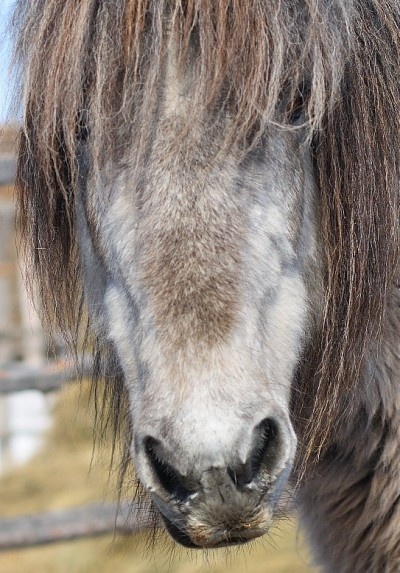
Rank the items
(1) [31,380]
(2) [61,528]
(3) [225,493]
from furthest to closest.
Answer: (1) [31,380], (2) [61,528], (3) [225,493]

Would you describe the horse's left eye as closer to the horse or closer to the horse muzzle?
the horse

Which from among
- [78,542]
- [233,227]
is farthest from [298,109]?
[78,542]

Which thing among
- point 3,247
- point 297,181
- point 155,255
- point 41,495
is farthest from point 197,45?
point 3,247

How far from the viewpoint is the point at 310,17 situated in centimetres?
175

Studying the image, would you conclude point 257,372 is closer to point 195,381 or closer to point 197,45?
point 195,381

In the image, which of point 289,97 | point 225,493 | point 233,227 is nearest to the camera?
point 225,493

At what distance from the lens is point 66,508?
5.54 m

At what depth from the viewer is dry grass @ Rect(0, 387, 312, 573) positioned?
15.1 feet

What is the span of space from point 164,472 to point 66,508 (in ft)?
13.9

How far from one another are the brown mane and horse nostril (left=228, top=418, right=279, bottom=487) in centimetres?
38

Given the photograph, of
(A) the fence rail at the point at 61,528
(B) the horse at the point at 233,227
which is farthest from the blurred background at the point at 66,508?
(B) the horse at the point at 233,227

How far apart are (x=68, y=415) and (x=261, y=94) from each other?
545cm

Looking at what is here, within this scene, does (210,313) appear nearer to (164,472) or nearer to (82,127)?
(164,472)

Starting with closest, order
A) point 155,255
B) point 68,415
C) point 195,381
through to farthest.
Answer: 1. point 195,381
2. point 155,255
3. point 68,415
